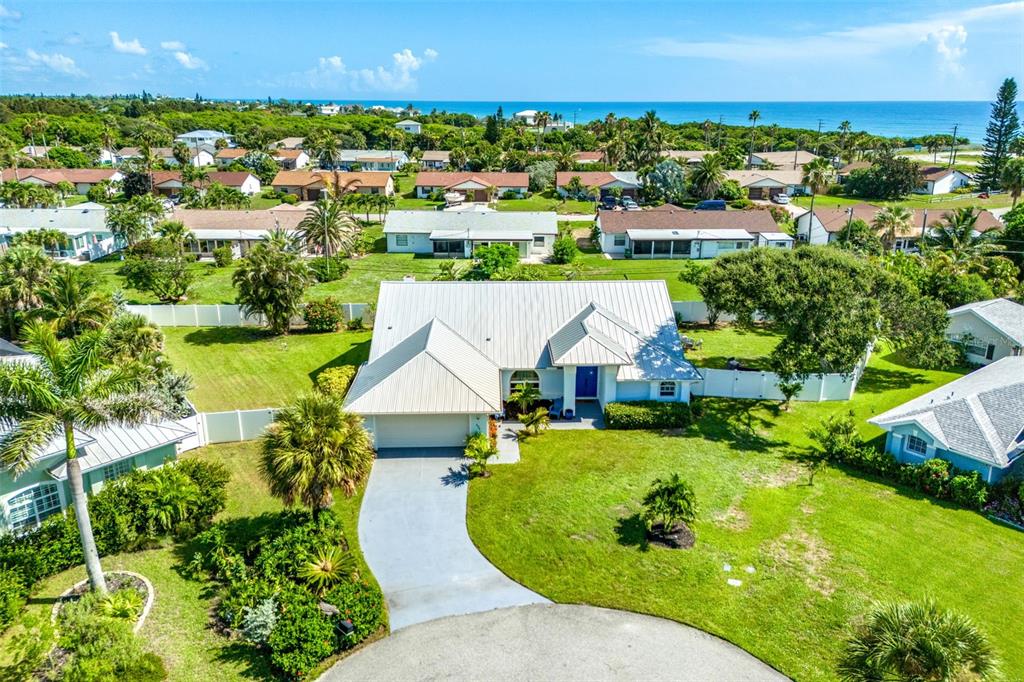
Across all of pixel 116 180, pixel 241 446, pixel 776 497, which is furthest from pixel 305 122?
→ pixel 776 497

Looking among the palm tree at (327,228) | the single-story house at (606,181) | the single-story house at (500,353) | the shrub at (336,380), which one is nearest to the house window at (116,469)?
the single-story house at (500,353)

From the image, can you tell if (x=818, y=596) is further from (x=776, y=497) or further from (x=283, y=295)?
(x=283, y=295)

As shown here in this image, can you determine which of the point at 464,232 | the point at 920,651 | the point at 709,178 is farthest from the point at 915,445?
the point at 709,178

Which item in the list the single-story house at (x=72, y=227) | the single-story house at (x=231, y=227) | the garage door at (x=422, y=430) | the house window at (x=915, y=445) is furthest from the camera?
the single-story house at (x=231, y=227)

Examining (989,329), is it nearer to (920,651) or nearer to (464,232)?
(920,651)

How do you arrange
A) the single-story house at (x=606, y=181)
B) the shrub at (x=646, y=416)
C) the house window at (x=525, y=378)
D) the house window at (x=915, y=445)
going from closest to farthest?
the house window at (x=915, y=445)
the shrub at (x=646, y=416)
the house window at (x=525, y=378)
the single-story house at (x=606, y=181)

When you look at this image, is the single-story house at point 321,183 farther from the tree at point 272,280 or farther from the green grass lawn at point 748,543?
the green grass lawn at point 748,543
